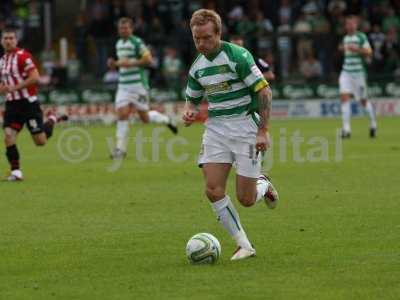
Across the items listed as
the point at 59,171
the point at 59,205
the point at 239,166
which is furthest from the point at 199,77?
the point at 59,171

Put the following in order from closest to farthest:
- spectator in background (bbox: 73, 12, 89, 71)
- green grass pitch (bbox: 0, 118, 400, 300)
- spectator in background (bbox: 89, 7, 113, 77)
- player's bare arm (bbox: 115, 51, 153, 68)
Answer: green grass pitch (bbox: 0, 118, 400, 300) < player's bare arm (bbox: 115, 51, 153, 68) < spectator in background (bbox: 89, 7, 113, 77) < spectator in background (bbox: 73, 12, 89, 71)

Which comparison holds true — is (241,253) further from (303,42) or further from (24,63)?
(303,42)

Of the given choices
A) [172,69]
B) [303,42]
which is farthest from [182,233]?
[303,42]

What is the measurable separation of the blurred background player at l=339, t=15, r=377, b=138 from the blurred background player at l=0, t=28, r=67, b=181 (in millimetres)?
9130

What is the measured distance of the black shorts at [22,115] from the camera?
16969mm

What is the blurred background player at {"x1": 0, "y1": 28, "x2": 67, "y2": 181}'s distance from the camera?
16.7 meters

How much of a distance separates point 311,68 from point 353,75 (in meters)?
8.93

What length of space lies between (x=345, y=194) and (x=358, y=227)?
2979 millimetres

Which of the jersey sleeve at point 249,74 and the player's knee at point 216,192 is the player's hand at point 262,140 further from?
the player's knee at point 216,192

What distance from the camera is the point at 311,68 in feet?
111

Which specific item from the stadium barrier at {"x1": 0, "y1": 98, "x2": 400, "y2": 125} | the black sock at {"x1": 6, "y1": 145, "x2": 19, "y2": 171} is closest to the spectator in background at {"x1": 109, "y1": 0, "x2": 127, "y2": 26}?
the stadium barrier at {"x1": 0, "y1": 98, "x2": 400, "y2": 125}

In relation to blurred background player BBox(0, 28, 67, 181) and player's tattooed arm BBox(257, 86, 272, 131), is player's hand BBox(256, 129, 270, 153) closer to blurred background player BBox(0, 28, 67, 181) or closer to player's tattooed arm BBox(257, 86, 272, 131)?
player's tattooed arm BBox(257, 86, 272, 131)

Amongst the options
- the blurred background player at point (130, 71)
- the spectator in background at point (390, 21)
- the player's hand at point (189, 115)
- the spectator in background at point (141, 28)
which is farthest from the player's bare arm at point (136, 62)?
the spectator in background at point (390, 21)

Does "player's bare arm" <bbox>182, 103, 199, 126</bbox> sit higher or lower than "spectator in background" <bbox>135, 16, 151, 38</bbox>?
higher
